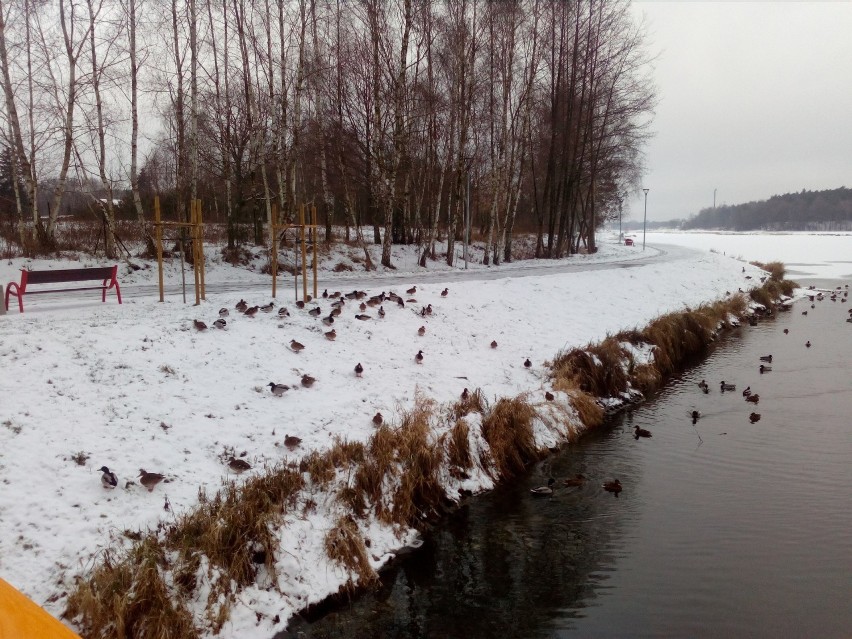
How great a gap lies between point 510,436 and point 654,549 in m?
2.70

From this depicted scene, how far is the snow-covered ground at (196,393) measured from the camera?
5.17 metres

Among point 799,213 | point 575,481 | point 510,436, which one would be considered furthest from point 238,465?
point 799,213

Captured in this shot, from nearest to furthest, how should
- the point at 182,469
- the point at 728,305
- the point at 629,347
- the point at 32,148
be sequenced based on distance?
the point at 182,469, the point at 629,347, the point at 32,148, the point at 728,305

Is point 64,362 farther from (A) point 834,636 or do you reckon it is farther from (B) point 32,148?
(B) point 32,148

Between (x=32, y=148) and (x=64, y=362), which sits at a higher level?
(x=32, y=148)

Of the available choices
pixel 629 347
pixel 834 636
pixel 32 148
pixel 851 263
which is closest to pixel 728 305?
pixel 629 347

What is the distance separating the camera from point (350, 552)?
18.6 ft

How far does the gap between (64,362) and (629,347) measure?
11.1 metres

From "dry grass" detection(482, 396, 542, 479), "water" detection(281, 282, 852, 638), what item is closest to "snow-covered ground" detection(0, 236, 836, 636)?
"water" detection(281, 282, 852, 638)

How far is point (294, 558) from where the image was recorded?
539 centimetres

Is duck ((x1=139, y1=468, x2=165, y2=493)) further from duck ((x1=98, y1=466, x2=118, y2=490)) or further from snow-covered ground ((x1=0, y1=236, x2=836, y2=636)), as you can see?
duck ((x1=98, y1=466, x2=118, y2=490))

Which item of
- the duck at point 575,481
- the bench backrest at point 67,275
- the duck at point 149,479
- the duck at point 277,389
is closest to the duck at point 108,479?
the duck at point 149,479

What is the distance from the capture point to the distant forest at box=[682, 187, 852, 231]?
5162 inches

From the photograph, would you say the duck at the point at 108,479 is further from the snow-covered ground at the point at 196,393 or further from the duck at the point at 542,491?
the duck at the point at 542,491
